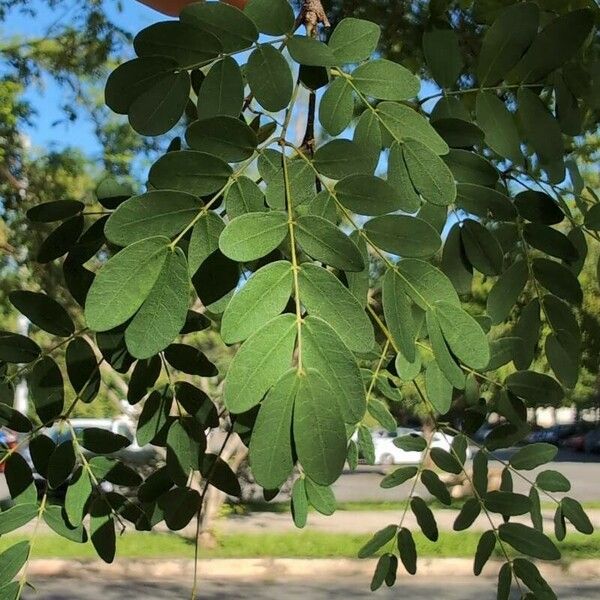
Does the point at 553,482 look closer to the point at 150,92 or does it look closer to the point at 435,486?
the point at 435,486

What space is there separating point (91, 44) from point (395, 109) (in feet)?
13.2

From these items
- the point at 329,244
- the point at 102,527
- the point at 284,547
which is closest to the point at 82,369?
the point at 102,527

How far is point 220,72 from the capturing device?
0.66 m

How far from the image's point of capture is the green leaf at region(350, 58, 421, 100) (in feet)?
2.24

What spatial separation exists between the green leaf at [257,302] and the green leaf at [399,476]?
67cm

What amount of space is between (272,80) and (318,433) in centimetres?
28

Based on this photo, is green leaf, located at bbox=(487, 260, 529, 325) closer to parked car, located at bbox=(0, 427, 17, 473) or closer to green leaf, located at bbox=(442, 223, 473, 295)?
green leaf, located at bbox=(442, 223, 473, 295)

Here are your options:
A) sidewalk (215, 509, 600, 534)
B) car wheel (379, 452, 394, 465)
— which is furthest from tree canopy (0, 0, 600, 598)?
car wheel (379, 452, 394, 465)

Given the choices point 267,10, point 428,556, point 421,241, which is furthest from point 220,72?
point 428,556

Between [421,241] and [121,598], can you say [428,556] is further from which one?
[421,241]

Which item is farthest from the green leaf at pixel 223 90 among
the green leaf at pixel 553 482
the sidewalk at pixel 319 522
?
the sidewalk at pixel 319 522

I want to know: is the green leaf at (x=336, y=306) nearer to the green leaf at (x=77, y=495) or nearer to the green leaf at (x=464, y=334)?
the green leaf at (x=464, y=334)

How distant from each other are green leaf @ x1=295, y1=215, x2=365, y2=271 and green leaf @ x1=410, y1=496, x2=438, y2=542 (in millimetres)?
619

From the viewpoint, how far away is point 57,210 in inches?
33.8
